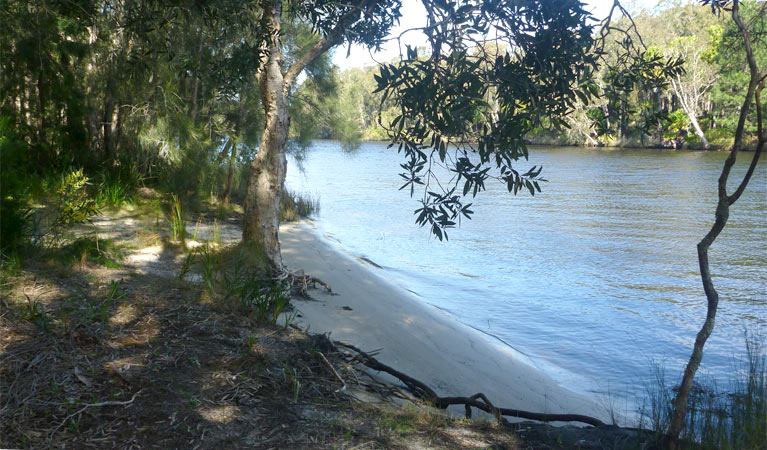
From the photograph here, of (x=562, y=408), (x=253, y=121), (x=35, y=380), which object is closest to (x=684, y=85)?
(x=253, y=121)

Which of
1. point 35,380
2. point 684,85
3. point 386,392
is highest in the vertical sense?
point 684,85

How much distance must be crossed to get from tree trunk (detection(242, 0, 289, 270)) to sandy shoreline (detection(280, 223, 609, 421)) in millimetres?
902

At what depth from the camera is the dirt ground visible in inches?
124

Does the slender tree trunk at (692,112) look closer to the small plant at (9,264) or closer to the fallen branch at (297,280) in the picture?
the fallen branch at (297,280)

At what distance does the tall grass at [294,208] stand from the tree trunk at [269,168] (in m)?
7.71

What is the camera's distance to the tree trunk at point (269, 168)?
21.2 ft

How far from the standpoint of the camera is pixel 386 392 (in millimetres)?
4418

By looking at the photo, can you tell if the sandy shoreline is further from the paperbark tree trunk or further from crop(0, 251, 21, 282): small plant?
crop(0, 251, 21, 282): small plant

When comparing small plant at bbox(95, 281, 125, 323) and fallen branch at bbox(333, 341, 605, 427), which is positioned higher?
small plant at bbox(95, 281, 125, 323)

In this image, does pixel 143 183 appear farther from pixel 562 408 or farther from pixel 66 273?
pixel 562 408

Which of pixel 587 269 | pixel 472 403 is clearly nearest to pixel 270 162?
pixel 472 403

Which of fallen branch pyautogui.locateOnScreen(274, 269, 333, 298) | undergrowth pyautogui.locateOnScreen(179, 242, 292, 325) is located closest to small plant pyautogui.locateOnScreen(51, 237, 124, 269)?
undergrowth pyautogui.locateOnScreen(179, 242, 292, 325)

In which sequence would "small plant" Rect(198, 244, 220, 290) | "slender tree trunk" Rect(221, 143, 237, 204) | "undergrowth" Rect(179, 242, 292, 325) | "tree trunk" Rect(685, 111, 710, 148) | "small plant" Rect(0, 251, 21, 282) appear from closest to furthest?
Result: 1. "small plant" Rect(0, 251, 21, 282)
2. "undergrowth" Rect(179, 242, 292, 325)
3. "small plant" Rect(198, 244, 220, 290)
4. "slender tree trunk" Rect(221, 143, 237, 204)
5. "tree trunk" Rect(685, 111, 710, 148)

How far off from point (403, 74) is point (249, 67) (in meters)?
2.40
